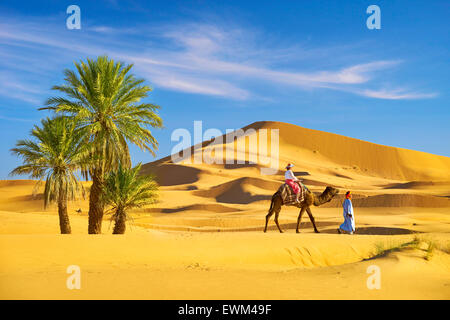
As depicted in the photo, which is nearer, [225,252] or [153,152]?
[225,252]

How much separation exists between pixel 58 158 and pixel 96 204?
2.60m

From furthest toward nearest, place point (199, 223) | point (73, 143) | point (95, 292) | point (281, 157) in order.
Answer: point (281, 157)
point (199, 223)
point (73, 143)
point (95, 292)

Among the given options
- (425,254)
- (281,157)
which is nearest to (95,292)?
(425,254)

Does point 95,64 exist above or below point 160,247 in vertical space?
above

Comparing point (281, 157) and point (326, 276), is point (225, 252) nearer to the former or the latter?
point (326, 276)

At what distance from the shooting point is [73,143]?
742 inches

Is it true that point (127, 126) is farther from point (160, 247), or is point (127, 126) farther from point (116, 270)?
point (116, 270)

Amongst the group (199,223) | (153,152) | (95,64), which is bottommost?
(199,223)

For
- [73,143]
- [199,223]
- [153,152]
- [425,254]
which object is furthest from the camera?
[199,223]

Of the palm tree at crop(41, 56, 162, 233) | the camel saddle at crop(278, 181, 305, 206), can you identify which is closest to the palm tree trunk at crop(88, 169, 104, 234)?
the palm tree at crop(41, 56, 162, 233)

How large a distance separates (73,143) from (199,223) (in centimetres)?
1682

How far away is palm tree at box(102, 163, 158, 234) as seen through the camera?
19906 mm

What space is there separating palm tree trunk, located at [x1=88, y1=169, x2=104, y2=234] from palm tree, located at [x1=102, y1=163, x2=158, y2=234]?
1.97ft

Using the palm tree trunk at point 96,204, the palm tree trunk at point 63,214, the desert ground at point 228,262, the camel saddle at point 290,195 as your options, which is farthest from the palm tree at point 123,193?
the camel saddle at point 290,195
